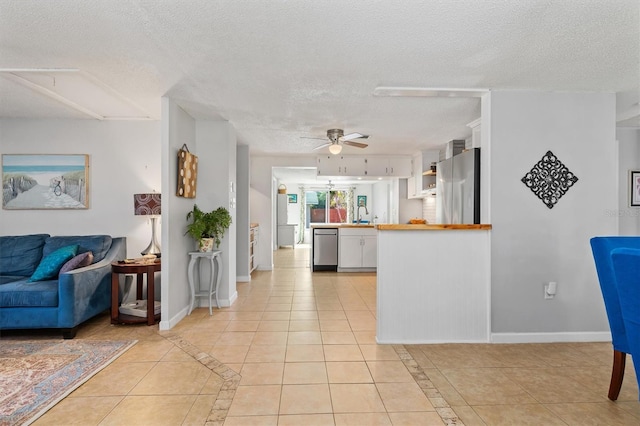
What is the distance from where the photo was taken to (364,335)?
336 centimetres

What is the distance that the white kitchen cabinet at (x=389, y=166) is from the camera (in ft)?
22.3

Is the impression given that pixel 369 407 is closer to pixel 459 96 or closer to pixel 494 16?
pixel 494 16

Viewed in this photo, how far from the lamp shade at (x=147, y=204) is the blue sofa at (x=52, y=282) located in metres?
0.61

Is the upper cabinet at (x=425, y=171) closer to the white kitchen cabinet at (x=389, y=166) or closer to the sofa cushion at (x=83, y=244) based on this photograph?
the white kitchen cabinet at (x=389, y=166)

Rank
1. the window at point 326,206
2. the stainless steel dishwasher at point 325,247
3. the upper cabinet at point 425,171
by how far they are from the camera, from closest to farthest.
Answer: the upper cabinet at point 425,171, the stainless steel dishwasher at point 325,247, the window at point 326,206

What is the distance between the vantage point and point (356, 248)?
22.9 feet

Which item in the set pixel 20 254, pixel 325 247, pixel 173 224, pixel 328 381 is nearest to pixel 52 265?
pixel 20 254

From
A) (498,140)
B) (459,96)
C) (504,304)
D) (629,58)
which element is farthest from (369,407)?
(629,58)

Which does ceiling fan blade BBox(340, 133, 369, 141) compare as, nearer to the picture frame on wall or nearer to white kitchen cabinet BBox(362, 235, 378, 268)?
white kitchen cabinet BBox(362, 235, 378, 268)

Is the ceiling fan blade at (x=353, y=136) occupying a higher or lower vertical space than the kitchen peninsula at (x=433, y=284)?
higher

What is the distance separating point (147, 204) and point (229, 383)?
2373 mm

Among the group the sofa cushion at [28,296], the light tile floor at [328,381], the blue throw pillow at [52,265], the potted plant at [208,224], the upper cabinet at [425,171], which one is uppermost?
the upper cabinet at [425,171]

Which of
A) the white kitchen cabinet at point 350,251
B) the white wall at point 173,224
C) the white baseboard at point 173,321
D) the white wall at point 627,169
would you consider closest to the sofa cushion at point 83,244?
the white wall at point 173,224

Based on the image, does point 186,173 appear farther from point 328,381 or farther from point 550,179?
point 550,179
